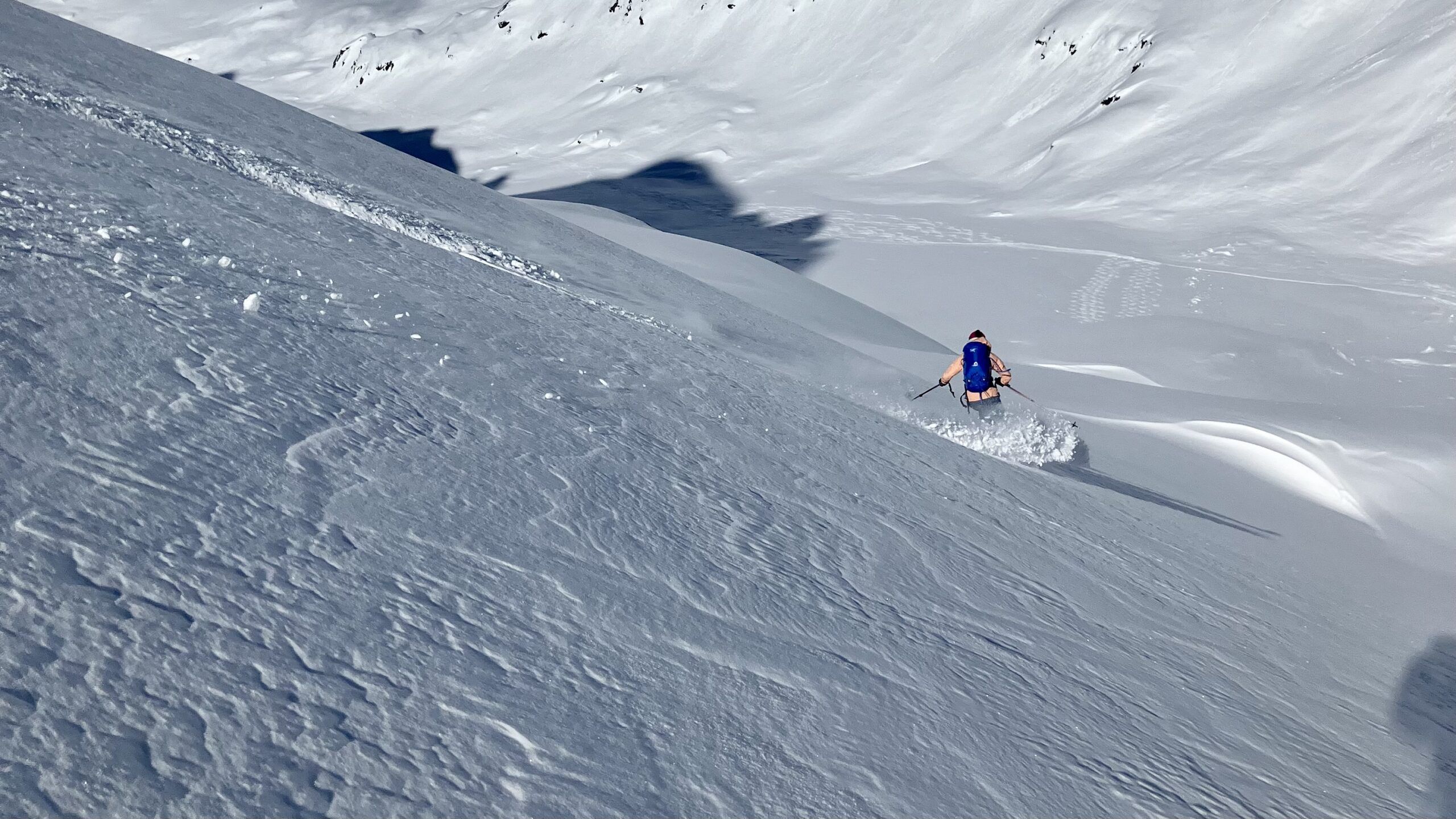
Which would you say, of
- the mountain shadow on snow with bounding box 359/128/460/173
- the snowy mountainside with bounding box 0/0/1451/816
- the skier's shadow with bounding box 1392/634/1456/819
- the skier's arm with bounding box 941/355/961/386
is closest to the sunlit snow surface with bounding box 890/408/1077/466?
the skier's arm with bounding box 941/355/961/386

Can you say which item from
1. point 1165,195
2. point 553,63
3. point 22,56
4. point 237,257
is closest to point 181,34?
point 553,63

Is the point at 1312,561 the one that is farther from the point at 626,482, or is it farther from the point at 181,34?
the point at 181,34

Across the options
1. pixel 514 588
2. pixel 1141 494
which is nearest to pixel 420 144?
pixel 1141 494

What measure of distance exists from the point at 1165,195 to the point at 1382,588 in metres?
22.9

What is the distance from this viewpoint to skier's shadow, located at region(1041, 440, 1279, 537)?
713cm

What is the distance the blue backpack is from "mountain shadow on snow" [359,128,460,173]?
3792 centimetres

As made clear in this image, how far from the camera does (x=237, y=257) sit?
4359mm

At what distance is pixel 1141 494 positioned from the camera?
739cm

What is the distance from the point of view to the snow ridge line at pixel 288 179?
243 inches

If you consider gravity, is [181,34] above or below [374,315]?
above

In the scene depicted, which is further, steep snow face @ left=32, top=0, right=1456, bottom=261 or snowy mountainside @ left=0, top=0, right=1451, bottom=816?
steep snow face @ left=32, top=0, right=1456, bottom=261

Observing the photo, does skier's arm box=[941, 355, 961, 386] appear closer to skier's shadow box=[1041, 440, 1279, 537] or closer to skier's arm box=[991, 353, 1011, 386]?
skier's arm box=[991, 353, 1011, 386]

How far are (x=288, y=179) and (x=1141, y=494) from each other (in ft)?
19.9

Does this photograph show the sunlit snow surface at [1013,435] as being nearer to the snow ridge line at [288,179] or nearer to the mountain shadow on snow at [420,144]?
the snow ridge line at [288,179]
